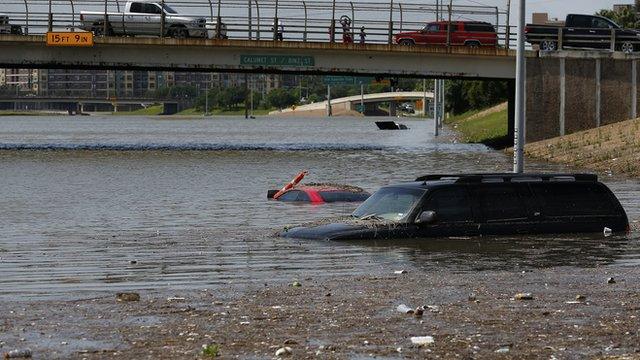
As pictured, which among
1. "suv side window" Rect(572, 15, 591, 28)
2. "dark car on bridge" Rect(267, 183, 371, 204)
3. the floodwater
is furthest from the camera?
"suv side window" Rect(572, 15, 591, 28)

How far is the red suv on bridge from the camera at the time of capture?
66375mm

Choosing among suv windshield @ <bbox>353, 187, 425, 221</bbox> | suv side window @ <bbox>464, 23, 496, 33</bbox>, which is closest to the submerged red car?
suv windshield @ <bbox>353, 187, 425, 221</bbox>

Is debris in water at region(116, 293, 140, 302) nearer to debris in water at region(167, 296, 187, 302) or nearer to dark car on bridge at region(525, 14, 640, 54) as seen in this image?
debris in water at region(167, 296, 187, 302)

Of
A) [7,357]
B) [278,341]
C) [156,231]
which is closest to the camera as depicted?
[7,357]

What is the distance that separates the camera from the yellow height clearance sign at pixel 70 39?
61594 mm

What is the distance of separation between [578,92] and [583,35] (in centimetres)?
395

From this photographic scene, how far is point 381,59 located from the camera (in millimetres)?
63844

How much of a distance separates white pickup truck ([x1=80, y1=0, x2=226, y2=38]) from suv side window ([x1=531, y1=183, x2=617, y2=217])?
4351 cm

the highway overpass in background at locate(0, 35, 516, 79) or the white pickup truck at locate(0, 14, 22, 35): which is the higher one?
the white pickup truck at locate(0, 14, 22, 35)

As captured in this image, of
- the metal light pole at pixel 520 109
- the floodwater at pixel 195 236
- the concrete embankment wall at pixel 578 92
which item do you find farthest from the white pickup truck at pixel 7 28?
the metal light pole at pixel 520 109

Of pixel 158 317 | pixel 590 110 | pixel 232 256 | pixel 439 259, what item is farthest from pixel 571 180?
pixel 590 110

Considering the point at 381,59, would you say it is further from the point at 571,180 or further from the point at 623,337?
the point at 623,337

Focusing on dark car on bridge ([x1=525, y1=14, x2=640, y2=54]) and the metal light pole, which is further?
dark car on bridge ([x1=525, y1=14, x2=640, y2=54])

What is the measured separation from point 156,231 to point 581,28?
4124 centimetres
